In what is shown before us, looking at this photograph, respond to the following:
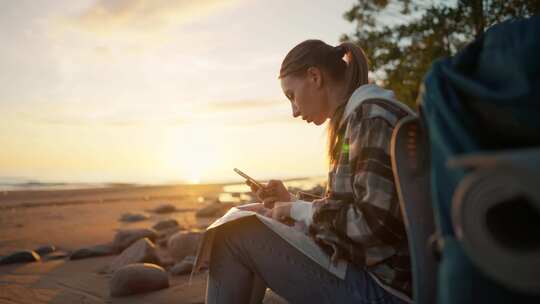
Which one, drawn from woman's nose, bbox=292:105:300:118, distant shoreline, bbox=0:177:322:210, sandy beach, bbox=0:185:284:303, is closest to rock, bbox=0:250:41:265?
sandy beach, bbox=0:185:284:303

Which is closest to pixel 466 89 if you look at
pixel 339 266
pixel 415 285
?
pixel 415 285

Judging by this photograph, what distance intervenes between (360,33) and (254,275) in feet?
33.4

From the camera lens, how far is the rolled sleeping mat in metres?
0.76

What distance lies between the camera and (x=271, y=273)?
198 centimetres

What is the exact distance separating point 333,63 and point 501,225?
1587 mm

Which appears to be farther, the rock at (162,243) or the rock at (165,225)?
the rock at (165,225)

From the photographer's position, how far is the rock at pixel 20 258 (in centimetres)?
577

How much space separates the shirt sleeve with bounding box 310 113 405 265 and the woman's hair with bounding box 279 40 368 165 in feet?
1.64

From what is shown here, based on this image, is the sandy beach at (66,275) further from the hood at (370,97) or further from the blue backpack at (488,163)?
the blue backpack at (488,163)

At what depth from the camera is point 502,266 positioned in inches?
30.8

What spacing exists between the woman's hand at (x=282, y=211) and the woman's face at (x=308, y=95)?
610 millimetres

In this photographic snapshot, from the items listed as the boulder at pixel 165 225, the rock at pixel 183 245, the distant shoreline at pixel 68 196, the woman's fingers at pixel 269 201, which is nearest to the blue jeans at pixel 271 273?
the woman's fingers at pixel 269 201

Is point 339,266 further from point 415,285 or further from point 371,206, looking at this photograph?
point 415,285

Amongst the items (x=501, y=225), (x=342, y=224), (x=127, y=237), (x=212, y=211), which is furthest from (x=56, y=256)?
(x=501, y=225)
